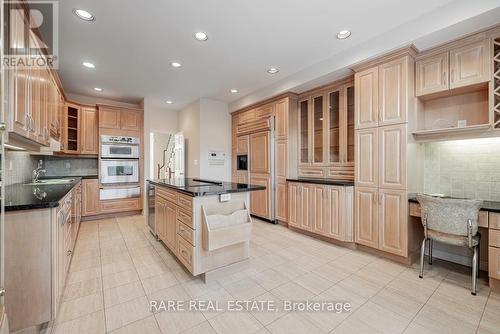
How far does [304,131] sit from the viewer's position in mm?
4148

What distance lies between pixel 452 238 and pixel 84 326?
131 inches

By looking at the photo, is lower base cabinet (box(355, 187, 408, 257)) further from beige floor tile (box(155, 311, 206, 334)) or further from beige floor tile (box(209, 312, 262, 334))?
beige floor tile (box(155, 311, 206, 334))

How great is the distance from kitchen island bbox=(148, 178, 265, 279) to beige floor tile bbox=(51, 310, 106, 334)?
2.54 ft

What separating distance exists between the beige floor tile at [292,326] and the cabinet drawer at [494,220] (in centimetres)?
191

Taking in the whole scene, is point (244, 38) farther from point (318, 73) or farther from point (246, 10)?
point (318, 73)

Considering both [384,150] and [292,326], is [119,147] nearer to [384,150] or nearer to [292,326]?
[292,326]

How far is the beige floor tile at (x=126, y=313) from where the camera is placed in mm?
1642


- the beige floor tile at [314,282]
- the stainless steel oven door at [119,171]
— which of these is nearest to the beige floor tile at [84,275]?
the beige floor tile at [314,282]

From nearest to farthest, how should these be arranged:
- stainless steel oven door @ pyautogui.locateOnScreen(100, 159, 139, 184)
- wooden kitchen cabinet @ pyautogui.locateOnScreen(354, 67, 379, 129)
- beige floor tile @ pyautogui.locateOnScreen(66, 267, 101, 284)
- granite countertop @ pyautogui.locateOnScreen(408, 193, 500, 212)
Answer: granite countertop @ pyautogui.locateOnScreen(408, 193, 500, 212) < beige floor tile @ pyautogui.locateOnScreen(66, 267, 101, 284) < wooden kitchen cabinet @ pyautogui.locateOnScreen(354, 67, 379, 129) < stainless steel oven door @ pyautogui.locateOnScreen(100, 159, 139, 184)

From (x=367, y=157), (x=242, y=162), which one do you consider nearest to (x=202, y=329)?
(x=367, y=157)

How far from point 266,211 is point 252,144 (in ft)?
4.87

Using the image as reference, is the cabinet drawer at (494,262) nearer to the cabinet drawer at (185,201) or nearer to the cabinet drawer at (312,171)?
the cabinet drawer at (312,171)

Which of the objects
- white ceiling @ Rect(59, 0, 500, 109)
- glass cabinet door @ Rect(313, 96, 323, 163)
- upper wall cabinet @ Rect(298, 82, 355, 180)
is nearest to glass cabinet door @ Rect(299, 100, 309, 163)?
upper wall cabinet @ Rect(298, 82, 355, 180)

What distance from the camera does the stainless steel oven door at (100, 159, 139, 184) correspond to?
4574 millimetres
